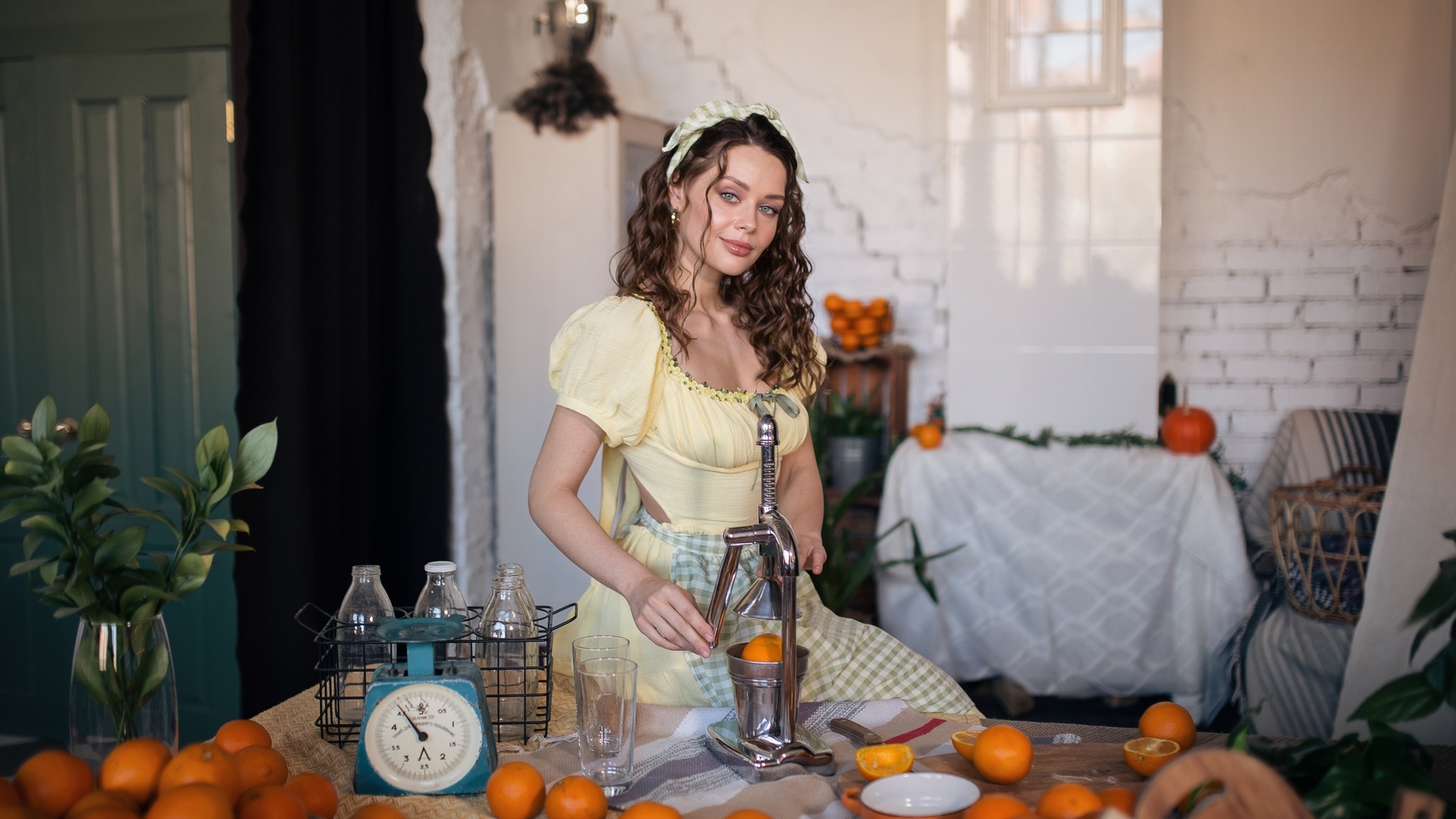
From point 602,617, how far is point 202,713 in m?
1.92

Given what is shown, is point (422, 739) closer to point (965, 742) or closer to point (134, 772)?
point (134, 772)

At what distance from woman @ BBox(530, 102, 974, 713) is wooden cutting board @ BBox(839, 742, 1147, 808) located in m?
0.29

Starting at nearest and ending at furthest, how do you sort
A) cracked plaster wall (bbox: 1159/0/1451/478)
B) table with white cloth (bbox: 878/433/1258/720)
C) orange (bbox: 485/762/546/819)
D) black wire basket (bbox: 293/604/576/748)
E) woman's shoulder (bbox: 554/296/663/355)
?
orange (bbox: 485/762/546/819) → black wire basket (bbox: 293/604/576/748) → woman's shoulder (bbox: 554/296/663/355) → table with white cloth (bbox: 878/433/1258/720) → cracked plaster wall (bbox: 1159/0/1451/478)

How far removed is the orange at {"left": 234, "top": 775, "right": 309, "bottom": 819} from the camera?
2.99ft

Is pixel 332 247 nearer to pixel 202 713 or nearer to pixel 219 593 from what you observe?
pixel 219 593

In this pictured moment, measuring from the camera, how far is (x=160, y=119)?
2918 mm

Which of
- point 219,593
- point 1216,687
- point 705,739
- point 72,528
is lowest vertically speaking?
point 1216,687

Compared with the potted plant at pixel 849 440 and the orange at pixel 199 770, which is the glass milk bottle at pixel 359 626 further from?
the potted plant at pixel 849 440

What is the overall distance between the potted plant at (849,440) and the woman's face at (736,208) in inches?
90.4

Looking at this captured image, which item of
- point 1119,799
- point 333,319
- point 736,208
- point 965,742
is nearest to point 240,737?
point 965,742

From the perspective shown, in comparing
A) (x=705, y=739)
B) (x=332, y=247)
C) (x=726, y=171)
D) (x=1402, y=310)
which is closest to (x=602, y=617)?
(x=705, y=739)

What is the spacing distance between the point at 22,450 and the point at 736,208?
99 centimetres

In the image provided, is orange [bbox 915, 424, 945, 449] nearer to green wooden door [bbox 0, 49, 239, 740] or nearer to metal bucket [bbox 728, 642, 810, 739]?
green wooden door [bbox 0, 49, 239, 740]

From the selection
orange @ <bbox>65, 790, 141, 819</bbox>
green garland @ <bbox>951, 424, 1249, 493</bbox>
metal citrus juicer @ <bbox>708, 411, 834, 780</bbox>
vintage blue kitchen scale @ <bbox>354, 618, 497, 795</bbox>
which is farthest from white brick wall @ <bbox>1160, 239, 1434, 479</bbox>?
orange @ <bbox>65, 790, 141, 819</bbox>
